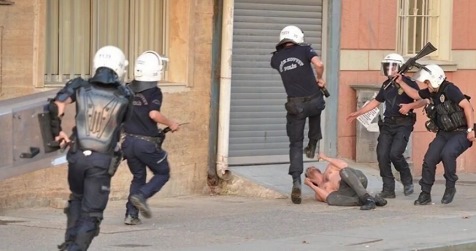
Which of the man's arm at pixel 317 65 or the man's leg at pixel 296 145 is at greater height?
the man's arm at pixel 317 65

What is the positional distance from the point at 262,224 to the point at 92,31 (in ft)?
10.6

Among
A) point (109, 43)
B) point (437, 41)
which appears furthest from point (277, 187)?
point (437, 41)

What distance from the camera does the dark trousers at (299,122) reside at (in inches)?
533

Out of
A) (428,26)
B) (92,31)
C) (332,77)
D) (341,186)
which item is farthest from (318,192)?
(428,26)

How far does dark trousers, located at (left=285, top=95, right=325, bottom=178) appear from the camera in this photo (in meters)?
13.5

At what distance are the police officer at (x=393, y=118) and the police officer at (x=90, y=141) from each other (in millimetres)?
5663

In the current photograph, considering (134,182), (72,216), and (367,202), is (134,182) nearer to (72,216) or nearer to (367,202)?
(72,216)

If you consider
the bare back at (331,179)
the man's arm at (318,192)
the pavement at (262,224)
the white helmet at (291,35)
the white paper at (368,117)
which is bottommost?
the pavement at (262,224)

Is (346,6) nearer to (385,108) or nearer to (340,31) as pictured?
(340,31)

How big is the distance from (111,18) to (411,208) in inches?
162

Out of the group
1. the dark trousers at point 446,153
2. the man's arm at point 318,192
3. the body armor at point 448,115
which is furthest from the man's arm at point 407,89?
the man's arm at point 318,192

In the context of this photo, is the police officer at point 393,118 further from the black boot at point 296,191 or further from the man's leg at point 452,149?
the black boot at point 296,191

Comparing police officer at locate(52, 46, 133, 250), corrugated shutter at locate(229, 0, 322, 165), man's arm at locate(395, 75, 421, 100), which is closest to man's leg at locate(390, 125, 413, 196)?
man's arm at locate(395, 75, 421, 100)

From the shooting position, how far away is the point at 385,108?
14.6m
